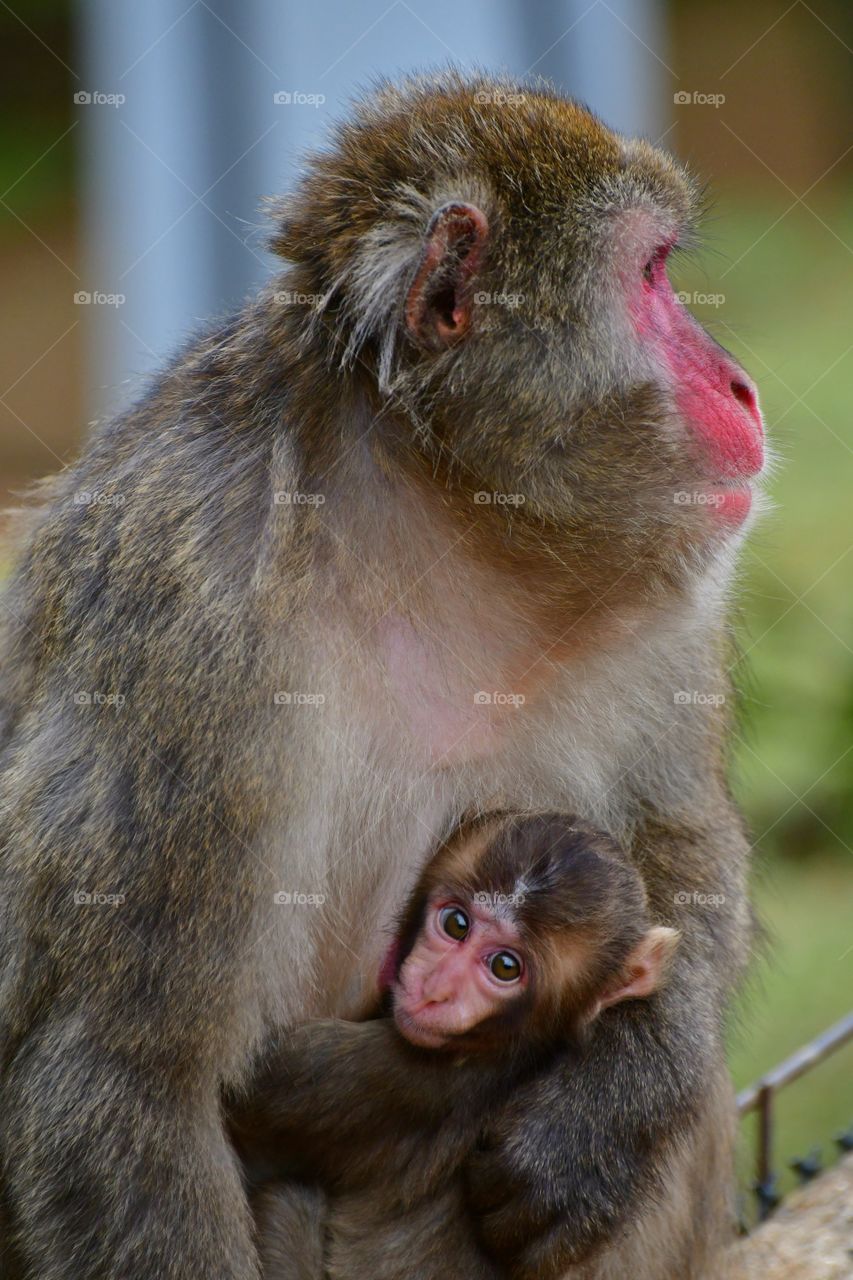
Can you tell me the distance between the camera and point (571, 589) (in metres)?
3.57

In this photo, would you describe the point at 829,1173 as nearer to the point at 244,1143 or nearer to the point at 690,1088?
the point at 690,1088

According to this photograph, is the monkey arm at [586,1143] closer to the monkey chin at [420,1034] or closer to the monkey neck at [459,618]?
the monkey chin at [420,1034]

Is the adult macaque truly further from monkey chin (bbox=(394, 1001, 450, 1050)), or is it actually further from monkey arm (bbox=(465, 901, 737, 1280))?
monkey chin (bbox=(394, 1001, 450, 1050))

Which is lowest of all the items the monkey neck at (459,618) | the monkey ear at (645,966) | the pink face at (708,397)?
the monkey ear at (645,966)

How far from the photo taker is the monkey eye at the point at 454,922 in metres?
3.62

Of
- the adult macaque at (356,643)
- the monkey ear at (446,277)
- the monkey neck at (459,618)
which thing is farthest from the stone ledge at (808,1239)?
the monkey ear at (446,277)

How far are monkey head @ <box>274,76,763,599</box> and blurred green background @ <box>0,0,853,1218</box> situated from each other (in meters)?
0.71

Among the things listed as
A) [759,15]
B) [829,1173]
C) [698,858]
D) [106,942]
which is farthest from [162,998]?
[759,15]

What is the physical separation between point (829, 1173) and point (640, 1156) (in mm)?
1544

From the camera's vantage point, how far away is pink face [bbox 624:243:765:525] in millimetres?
3459

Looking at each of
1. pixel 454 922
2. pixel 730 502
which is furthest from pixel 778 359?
pixel 454 922

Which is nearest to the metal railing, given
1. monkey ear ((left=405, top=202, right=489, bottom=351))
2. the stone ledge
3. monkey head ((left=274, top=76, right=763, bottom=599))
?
the stone ledge

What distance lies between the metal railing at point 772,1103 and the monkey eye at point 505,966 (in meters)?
1.27

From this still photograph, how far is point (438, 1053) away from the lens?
11.7 feet
